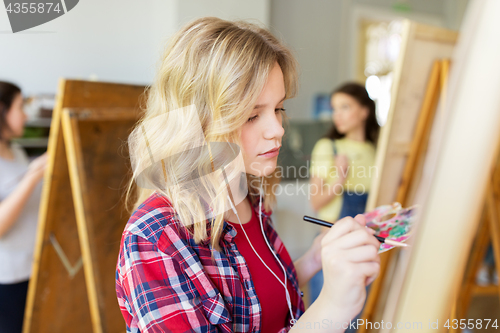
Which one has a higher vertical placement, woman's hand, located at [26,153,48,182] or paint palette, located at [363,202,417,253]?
paint palette, located at [363,202,417,253]

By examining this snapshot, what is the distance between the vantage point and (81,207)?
3.88 ft

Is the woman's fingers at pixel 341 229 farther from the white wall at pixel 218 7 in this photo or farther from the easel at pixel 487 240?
the white wall at pixel 218 7

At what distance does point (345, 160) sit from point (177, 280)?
1352 millimetres

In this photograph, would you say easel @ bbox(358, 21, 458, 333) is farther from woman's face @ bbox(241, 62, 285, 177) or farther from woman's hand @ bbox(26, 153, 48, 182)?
woman's hand @ bbox(26, 153, 48, 182)

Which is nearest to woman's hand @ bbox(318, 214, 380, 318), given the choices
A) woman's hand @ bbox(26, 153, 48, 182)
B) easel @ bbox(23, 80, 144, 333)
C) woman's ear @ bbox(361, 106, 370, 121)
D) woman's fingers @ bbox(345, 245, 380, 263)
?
woman's fingers @ bbox(345, 245, 380, 263)

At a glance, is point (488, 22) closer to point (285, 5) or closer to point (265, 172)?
point (265, 172)

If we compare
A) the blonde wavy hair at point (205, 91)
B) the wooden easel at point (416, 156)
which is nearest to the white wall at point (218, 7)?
the wooden easel at point (416, 156)

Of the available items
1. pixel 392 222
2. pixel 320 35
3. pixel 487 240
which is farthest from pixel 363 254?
pixel 320 35

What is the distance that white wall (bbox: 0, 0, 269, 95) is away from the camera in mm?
1474

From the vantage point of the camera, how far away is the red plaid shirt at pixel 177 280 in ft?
1.76

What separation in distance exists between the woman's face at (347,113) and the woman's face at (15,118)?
4.91 feet

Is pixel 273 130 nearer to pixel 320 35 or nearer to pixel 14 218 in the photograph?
pixel 14 218

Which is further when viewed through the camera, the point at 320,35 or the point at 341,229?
the point at 320,35

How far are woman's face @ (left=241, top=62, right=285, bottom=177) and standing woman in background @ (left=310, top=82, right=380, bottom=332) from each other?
874 mm
